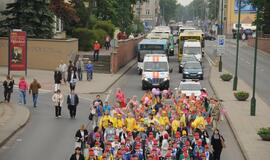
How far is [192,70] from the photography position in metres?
50.0

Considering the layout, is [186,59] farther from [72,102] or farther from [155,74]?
[72,102]

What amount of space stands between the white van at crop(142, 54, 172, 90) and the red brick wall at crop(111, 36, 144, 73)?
27.7ft

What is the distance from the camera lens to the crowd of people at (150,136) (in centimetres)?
1853

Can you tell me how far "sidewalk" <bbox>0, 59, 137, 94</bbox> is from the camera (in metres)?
42.4

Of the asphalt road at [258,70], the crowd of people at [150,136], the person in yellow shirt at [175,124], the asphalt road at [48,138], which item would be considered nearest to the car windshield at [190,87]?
the asphalt road at [48,138]

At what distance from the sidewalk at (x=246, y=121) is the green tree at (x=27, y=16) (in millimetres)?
16194

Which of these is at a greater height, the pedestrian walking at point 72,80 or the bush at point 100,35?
the bush at point 100,35

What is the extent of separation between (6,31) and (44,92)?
15.1 meters

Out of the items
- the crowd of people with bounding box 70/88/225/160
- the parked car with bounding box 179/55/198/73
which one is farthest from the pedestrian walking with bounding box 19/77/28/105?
the parked car with bounding box 179/55/198/73

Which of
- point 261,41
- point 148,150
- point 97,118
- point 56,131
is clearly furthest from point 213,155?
point 261,41

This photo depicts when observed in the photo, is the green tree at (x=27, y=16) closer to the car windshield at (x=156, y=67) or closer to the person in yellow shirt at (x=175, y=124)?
the car windshield at (x=156, y=67)

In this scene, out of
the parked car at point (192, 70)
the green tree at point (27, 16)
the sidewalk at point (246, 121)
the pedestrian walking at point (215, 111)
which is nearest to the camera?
the sidewalk at point (246, 121)

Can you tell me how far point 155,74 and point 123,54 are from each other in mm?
17520

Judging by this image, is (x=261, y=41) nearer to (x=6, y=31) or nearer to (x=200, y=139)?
(x=6, y=31)
